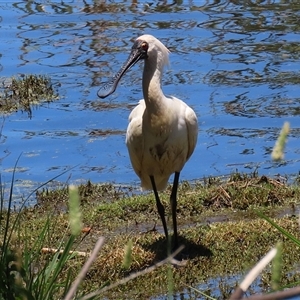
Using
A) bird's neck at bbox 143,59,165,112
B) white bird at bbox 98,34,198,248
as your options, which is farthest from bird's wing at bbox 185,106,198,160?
bird's neck at bbox 143,59,165,112

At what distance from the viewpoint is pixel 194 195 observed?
7172mm

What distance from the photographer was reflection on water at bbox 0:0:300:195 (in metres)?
8.61

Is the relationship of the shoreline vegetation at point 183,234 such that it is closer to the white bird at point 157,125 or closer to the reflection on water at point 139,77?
the white bird at point 157,125

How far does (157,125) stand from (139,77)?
5.28m

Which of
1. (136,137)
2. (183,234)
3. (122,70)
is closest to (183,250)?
(183,234)

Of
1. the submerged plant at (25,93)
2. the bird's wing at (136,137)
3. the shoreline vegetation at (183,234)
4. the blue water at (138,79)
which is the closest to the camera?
the shoreline vegetation at (183,234)

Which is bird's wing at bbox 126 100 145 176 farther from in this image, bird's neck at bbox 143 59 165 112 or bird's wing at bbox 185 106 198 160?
bird's wing at bbox 185 106 198 160

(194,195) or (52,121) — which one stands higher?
(194,195)

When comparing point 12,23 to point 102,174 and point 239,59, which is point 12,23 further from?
point 102,174

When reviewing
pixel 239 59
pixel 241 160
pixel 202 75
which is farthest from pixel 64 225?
pixel 239 59

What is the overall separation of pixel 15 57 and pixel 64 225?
613cm

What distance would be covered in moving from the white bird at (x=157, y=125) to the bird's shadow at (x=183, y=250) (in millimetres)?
88

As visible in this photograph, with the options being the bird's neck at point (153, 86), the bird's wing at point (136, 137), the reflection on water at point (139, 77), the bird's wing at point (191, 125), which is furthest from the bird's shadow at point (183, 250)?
the reflection on water at point (139, 77)

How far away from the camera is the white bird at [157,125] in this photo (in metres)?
6.11
